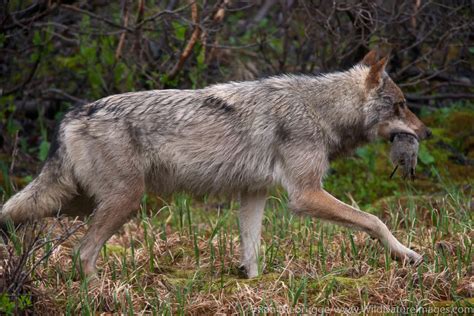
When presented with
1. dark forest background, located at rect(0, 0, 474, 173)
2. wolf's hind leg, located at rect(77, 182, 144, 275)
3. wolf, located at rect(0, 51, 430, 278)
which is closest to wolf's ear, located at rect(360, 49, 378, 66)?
wolf, located at rect(0, 51, 430, 278)

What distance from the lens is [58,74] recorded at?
419 inches

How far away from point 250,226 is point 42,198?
5.14ft

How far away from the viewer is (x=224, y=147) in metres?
6.09

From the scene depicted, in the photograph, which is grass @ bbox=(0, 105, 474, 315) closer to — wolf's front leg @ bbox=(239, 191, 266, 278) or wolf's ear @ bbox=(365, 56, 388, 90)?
wolf's front leg @ bbox=(239, 191, 266, 278)

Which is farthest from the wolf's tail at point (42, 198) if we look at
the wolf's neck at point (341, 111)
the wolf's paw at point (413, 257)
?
the wolf's paw at point (413, 257)

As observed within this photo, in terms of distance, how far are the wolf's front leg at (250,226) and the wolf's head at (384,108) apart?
103cm

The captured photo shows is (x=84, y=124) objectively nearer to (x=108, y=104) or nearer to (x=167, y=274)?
(x=108, y=104)

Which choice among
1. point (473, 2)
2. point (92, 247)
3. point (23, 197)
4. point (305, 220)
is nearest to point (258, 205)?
point (305, 220)

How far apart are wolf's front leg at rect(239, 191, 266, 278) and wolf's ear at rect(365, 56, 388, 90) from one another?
1.15 metres

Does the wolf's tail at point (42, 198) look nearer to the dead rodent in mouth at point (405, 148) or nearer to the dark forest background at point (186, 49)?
the dead rodent in mouth at point (405, 148)

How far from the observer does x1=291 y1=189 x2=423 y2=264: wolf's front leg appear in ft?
18.7

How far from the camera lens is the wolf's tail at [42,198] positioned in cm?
586

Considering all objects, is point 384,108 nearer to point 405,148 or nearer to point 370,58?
point 405,148

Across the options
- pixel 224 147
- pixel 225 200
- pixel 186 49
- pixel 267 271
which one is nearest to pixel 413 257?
pixel 267 271
